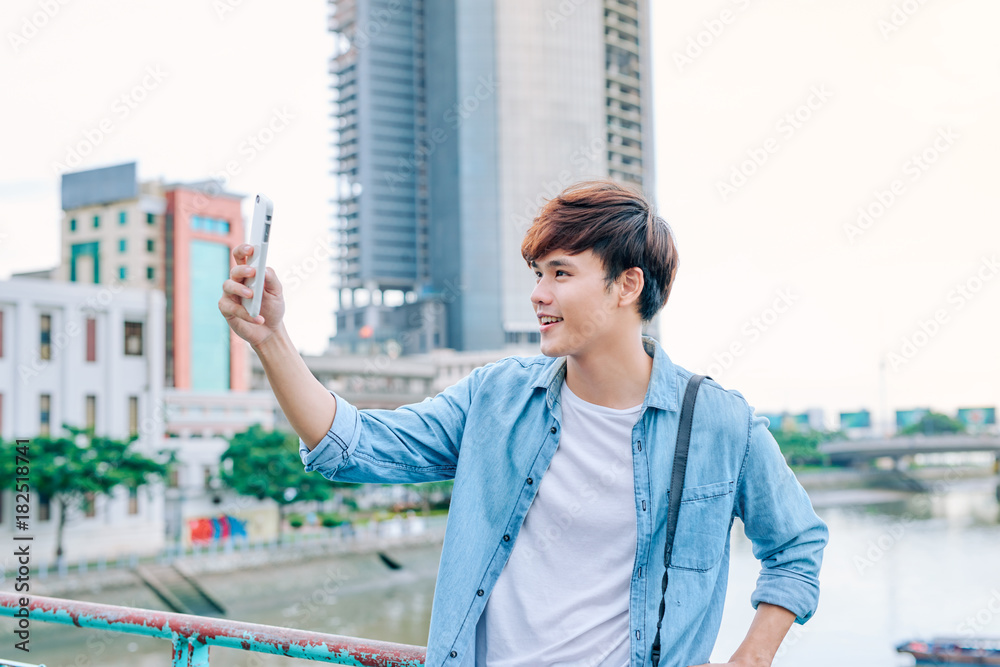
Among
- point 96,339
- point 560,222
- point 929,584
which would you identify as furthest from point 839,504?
point 560,222

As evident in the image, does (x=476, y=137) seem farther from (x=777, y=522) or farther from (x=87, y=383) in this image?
(x=777, y=522)

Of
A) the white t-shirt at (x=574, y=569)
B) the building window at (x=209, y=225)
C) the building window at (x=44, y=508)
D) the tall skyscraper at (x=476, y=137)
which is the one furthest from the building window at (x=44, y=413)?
the tall skyscraper at (x=476, y=137)

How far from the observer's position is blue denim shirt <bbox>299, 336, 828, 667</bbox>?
1.40 meters

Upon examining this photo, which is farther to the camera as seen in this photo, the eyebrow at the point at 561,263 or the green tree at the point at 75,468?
the green tree at the point at 75,468

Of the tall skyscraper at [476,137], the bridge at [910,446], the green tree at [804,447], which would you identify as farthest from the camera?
the tall skyscraper at [476,137]

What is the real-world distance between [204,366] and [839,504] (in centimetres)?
3157

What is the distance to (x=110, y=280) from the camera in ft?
127

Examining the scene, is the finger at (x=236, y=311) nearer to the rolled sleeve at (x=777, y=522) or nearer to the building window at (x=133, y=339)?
the rolled sleeve at (x=777, y=522)

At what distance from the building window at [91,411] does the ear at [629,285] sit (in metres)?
26.0

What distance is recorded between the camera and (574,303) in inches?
57.7

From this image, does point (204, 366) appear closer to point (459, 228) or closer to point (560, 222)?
point (459, 228)

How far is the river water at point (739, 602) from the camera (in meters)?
18.2

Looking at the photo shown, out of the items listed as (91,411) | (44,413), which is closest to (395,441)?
(44,413)

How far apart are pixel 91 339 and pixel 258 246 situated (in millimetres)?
25706
